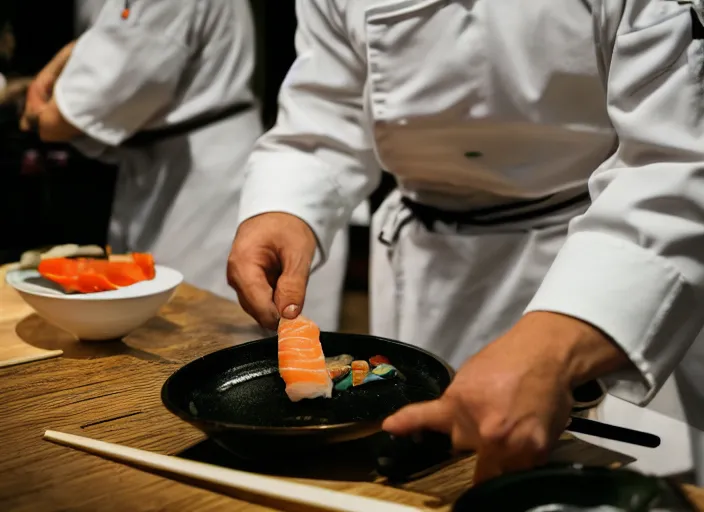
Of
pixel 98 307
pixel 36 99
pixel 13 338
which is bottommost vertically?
pixel 13 338

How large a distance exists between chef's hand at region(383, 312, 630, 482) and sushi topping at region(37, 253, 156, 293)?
75 centimetres

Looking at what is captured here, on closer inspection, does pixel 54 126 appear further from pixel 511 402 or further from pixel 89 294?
pixel 511 402

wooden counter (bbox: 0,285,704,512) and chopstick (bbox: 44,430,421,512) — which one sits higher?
chopstick (bbox: 44,430,421,512)

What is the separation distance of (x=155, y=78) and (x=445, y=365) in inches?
69.3

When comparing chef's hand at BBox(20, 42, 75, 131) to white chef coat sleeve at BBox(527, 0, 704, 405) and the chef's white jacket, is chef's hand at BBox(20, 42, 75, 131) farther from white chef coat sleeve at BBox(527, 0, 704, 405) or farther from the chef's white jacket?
white chef coat sleeve at BBox(527, 0, 704, 405)

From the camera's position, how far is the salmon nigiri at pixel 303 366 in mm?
920

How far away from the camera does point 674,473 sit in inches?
47.1

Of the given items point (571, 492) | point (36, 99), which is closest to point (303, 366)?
point (571, 492)

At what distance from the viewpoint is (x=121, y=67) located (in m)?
2.29

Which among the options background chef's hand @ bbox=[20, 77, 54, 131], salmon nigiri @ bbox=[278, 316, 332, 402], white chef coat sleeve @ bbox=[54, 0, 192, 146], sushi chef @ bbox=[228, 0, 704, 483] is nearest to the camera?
sushi chef @ bbox=[228, 0, 704, 483]

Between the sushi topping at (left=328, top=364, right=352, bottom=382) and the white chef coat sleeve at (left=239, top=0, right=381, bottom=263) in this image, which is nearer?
the sushi topping at (left=328, top=364, right=352, bottom=382)

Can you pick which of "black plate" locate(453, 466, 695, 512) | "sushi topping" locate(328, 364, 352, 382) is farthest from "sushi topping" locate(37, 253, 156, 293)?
"black plate" locate(453, 466, 695, 512)

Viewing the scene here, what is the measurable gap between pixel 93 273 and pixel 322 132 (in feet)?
1.89

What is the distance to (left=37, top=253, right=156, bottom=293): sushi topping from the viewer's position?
50.8 inches
